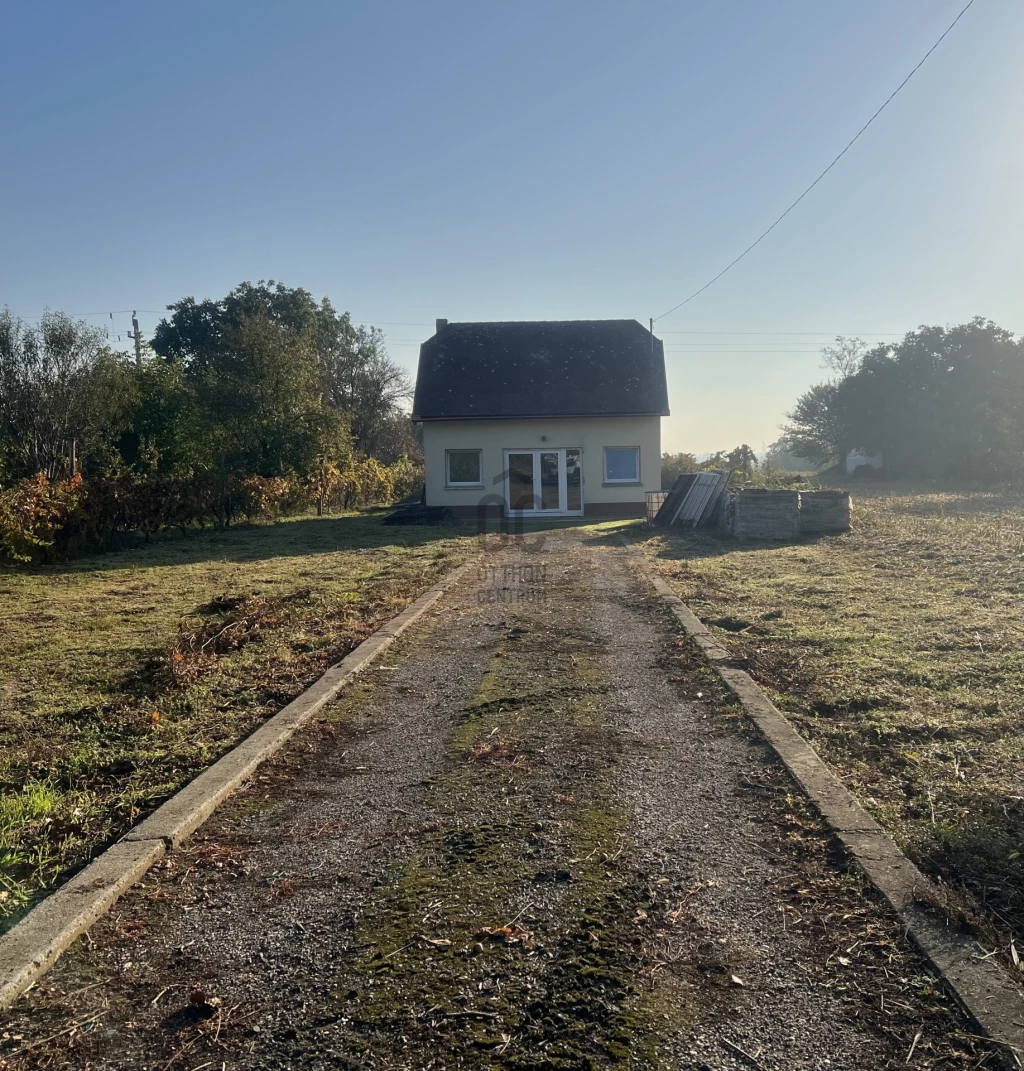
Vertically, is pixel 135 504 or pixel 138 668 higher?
pixel 135 504

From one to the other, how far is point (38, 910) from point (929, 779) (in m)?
3.89

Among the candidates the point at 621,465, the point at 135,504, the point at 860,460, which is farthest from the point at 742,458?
the point at 135,504

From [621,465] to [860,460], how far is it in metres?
33.6

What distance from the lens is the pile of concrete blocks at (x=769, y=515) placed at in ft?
54.6

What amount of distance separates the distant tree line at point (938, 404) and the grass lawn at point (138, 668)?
33.3 metres

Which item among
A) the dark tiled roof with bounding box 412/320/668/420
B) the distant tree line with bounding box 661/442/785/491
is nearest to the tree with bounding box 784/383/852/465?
the distant tree line with bounding box 661/442/785/491

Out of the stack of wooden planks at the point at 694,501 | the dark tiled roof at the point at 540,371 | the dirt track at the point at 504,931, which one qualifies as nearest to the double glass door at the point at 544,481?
the dark tiled roof at the point at 540,371

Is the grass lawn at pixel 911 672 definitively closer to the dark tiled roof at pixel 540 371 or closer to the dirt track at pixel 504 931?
the dirt track at pixel 504 931

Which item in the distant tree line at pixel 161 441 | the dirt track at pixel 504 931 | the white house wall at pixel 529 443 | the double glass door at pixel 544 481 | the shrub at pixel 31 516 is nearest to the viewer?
the dirt track at pixel 504 931

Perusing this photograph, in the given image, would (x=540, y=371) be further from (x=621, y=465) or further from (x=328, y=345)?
(x=328, y=345)

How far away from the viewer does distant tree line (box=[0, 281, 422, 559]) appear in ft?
53.5

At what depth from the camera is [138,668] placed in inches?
275

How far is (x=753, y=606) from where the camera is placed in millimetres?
9453

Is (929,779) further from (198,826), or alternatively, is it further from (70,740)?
(70,740)
